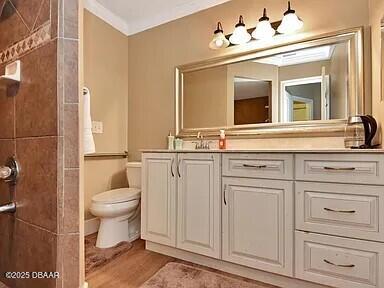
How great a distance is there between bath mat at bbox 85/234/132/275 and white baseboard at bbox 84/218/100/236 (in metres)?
0.18

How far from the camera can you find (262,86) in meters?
2.24

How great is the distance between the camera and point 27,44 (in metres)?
1.22

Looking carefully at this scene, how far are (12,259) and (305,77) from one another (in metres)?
2.27

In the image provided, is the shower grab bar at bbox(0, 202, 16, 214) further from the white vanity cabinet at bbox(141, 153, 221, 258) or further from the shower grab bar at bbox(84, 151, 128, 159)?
the shower grab bar at bbox(84, 151, 128, 159)

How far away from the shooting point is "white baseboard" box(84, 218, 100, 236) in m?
2.61

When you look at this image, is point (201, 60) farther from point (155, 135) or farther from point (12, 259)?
point (12, 259)

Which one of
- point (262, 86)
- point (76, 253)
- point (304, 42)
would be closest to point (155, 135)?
point (262, 86)

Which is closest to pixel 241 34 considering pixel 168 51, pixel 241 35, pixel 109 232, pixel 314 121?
pixel 241 35

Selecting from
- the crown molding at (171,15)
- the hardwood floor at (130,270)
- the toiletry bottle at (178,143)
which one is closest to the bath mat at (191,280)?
the hardwood floor at (130,270)

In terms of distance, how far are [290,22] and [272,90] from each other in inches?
21.0

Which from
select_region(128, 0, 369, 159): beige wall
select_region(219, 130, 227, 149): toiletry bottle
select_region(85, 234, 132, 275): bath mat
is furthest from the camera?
select_region(219, 130, 227, 149): toiletry bottle

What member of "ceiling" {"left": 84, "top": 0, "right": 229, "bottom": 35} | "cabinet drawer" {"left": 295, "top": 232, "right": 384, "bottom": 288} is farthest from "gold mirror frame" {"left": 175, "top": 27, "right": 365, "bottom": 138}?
"cabinet drawer" {"left": 295, "top": 232, "right": 384, "bottom": 288}

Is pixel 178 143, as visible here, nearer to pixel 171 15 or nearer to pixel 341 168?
pixel 171 15

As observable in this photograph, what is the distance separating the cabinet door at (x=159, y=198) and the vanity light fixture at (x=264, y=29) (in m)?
1.25
